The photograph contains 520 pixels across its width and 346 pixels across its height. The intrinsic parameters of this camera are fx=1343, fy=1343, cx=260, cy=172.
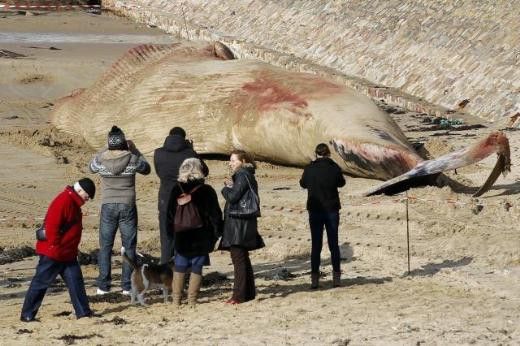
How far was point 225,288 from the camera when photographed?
535 inches

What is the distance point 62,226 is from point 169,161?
159 centimetres

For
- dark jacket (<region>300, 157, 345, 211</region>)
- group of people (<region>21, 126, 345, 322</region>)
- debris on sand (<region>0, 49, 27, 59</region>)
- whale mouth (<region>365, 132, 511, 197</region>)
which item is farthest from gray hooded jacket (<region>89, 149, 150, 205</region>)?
debris on sand (<region>0, 49, 27, 59</region>)

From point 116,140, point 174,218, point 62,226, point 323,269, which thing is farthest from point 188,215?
point 323,269

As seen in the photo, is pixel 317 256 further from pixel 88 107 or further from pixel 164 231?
pixel 88 107

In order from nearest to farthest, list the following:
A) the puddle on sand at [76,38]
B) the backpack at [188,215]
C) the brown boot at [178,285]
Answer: the backpack at [188,215]
the brown boot at [178,285]
the puddle on sand at [76,38]

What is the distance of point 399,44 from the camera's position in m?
26.5

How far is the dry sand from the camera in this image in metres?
11.5

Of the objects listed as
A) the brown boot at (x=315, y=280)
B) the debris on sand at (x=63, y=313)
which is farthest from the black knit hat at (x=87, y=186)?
the brown boot at (x=315, y=280)

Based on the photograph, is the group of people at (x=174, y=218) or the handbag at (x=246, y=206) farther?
the handbag at (x=246, y=206)

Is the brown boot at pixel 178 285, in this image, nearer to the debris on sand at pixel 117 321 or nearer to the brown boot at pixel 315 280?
the debris on sand at pixel 117 321

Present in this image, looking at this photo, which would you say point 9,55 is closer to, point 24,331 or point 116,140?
point 116,140

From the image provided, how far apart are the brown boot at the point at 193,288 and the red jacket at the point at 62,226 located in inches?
46.2

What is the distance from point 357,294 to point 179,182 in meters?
2.04

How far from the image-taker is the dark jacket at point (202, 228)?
12422mm
